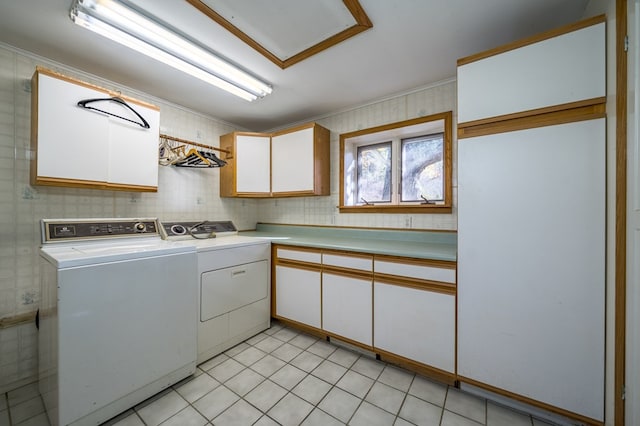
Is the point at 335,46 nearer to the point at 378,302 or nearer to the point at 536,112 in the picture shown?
the point at 536,112

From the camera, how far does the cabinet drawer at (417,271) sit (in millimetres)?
1585

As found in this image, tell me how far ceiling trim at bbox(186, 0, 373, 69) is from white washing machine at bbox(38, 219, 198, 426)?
1.43 m

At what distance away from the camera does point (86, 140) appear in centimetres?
168

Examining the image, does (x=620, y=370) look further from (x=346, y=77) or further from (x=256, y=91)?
(x=256, y=91)

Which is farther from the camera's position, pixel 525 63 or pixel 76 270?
pixel 525 63

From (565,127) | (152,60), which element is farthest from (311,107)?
(565,127)

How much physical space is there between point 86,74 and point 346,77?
2.08 metres

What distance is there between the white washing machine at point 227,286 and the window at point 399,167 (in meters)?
1.12

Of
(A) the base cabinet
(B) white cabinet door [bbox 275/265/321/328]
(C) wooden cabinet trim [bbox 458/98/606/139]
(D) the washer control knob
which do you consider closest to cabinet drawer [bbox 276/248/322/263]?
(A) the base cabinet

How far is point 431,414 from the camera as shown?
4.59 ft

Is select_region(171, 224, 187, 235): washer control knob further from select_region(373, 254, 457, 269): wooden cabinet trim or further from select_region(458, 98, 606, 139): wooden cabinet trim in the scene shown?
select_region(458, 98, 606, 139): wooden cabinet trim

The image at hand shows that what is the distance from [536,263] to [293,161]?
2188 mm

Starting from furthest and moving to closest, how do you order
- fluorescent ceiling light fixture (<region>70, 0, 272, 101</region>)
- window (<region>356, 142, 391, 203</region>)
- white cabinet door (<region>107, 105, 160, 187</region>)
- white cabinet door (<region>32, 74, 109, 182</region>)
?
window (<region>356, 142, 391, 203</region>), white cabinet door (<region>107, 105, 160, 187</region>), white cabinet door (<region>32, 74, 109, 182</region>), fluorescent ceiling light fixture (<region>70, 0, 272, 101</region>)

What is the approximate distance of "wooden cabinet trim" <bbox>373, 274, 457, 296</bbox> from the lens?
158 centimetres
